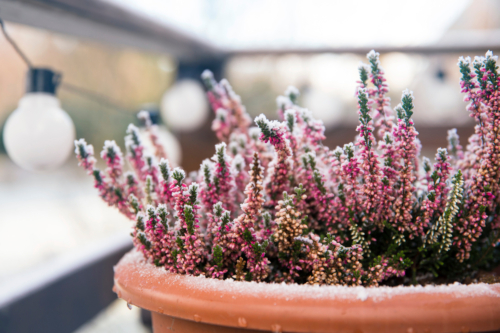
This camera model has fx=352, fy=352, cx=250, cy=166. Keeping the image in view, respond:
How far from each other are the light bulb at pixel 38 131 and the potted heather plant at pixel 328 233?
400 mm

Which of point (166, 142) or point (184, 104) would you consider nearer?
point (166, 142)

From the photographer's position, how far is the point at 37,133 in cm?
82

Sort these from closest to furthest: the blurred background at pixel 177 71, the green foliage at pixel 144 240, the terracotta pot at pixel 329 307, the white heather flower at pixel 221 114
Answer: the terracotta pot at pixel 329 307 < the green foliage at pixel 144 240 < the white heather flower at pixel 221 114 < the blurred background at pixel 177 71

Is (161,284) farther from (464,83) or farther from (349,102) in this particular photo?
(349,102)

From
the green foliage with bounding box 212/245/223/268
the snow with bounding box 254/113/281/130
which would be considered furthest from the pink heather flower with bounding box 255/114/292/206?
the green foliage with bounding box 212/245/223/268

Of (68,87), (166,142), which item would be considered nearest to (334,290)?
(68,87)

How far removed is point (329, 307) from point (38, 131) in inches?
30.8

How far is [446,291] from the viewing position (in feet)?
1.15

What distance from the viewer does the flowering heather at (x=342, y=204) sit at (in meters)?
0.42

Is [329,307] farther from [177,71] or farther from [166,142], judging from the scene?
[177,71]

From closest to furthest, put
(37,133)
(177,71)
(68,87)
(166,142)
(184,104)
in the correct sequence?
(37,133) < (68,87) < (166,142) < (184,104) < (177,71)

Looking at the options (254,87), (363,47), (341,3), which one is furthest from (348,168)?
(341,3)

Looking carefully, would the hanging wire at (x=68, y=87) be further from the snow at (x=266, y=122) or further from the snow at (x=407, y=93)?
the snow at (x=407, y=93)

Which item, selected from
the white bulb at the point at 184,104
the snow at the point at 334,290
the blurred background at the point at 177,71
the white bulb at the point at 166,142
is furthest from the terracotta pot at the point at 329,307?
the white bulb at the point at 184,104
